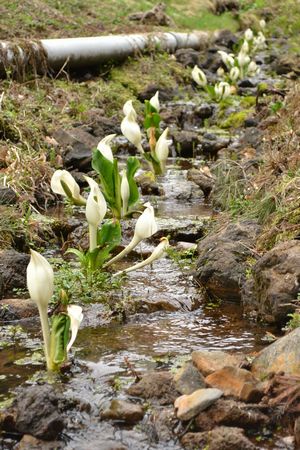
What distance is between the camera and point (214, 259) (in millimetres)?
5020

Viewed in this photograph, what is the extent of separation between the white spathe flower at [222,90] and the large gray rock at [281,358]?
31.5 ft

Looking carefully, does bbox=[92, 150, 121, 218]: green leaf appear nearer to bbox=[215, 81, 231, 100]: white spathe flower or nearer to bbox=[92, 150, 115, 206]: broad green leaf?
bbox=[92, 150, 115, 206]: broad green leaf

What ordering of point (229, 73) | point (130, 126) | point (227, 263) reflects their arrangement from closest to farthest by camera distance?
point (227, 263) → point (130, 126) → point (229, 73)

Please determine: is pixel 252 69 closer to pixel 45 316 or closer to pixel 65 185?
pixel 65 185

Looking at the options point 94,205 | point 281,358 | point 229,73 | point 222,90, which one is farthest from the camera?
point 229,73

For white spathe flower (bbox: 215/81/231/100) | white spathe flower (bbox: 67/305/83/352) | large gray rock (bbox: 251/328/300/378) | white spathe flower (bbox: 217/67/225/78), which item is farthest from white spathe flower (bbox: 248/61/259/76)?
large gray rock (bbox: 251/328/300/378)

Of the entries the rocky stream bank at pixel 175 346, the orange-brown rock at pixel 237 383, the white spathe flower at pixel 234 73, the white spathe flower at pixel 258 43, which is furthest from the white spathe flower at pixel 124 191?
the white spathe flower at pixel 258 43

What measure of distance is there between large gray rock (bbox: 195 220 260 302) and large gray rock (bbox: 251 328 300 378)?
130 centimetres

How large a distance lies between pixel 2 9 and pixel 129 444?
39.2 ft

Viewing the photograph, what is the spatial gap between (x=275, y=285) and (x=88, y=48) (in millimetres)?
8778

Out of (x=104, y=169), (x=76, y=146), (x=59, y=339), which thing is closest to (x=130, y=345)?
(x=59, y=339)

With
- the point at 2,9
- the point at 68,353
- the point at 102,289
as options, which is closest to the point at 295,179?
the point at 102,289

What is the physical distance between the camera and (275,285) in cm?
431

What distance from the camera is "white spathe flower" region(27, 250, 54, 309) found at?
3613 millimetres
